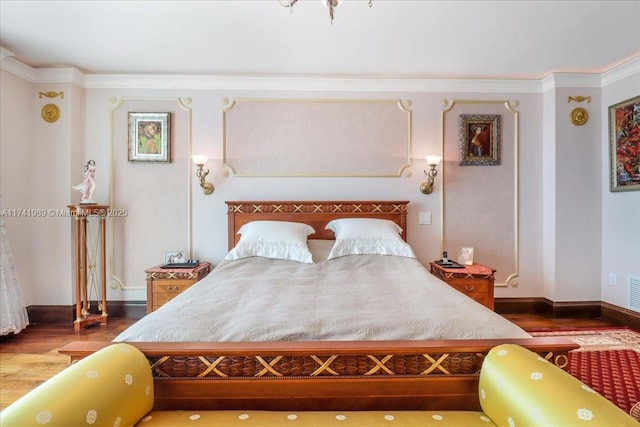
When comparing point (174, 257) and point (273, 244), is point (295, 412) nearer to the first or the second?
point (273, 244)

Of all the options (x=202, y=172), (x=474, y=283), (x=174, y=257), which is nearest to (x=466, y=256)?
(x=474, y=283)

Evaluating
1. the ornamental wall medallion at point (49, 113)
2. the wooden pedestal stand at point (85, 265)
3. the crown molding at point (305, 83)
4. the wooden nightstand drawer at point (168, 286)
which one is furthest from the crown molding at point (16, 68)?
the wooden nightstand drawer at point (168, 286)

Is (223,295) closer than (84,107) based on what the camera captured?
Yes

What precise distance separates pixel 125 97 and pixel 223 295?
2.75 meters

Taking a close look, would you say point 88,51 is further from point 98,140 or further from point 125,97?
point 98,140

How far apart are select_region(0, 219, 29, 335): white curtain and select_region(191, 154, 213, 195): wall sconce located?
1.73 meters

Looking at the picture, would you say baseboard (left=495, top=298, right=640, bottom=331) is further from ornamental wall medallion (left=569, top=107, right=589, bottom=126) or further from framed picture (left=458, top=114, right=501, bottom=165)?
ornamental wall medallion (left=569, top=107, right=589, bottom=126)

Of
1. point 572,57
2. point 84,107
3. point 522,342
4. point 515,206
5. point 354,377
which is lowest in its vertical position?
point 354,377

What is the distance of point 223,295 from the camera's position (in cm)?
180

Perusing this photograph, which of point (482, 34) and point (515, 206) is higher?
point (482, 34)

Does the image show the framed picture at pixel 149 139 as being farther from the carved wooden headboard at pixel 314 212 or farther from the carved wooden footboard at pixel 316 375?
the carved wooden footboard at pixel 316 375

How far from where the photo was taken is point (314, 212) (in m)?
3.29

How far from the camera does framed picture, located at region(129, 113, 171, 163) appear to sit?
11.0 feet

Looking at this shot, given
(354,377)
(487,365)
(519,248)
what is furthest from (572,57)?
(354,377)
